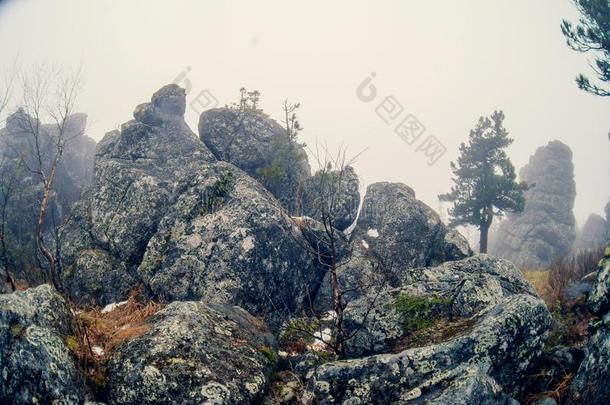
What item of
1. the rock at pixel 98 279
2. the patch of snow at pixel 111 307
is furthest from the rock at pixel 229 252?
the rock at pixel 98 279

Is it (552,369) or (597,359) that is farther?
(552,369)

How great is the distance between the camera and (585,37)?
17797 millimetres

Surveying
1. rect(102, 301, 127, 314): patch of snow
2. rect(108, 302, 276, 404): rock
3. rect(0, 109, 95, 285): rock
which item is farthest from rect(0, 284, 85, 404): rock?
rect(0, 109, 95, 285): rock

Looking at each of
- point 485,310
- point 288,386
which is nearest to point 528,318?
point 485,310

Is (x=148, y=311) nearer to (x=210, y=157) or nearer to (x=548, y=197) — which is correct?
(x=210, y=157)

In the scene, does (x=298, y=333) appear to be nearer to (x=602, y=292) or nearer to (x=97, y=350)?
(x=97, y=350)

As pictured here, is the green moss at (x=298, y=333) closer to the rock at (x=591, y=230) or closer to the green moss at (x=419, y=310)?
the green moss at (x=419, y=310)

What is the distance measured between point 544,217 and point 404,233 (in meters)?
43.4

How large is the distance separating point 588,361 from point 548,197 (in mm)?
57433

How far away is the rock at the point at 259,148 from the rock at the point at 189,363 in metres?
13.2

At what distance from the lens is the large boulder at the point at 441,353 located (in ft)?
20.2

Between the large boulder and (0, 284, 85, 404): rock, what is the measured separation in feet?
14.3

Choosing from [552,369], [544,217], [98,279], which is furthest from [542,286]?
[544,217]

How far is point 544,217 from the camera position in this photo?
51.8 m
